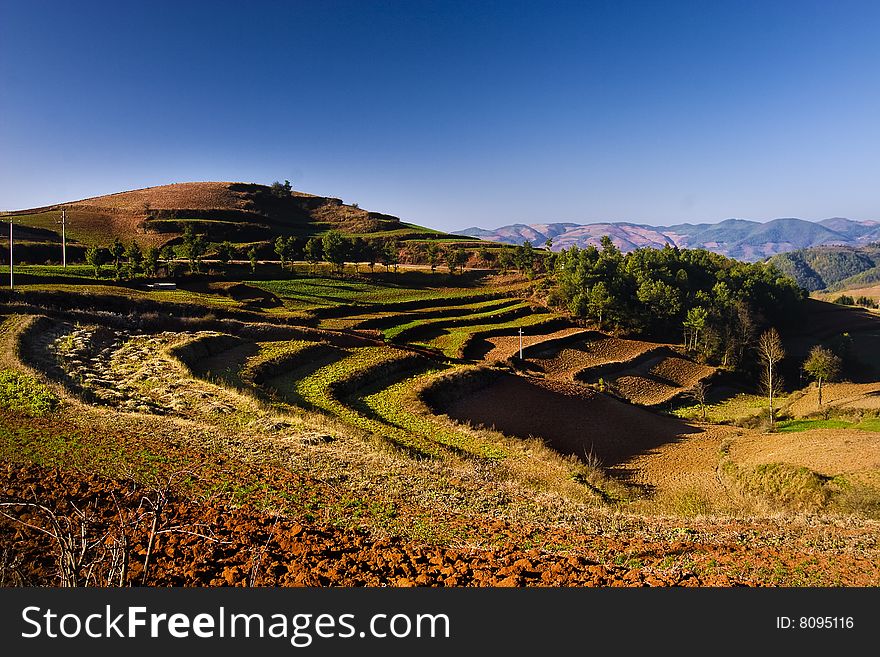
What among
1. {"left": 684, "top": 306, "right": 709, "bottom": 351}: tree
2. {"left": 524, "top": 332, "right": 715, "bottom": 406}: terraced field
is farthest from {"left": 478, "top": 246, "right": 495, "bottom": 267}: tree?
{"left": 524, "top": 332, "right": 715, "bottom": 406}: terraced field

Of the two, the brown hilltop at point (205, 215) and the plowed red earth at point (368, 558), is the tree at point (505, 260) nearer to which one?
the brown hilltop at point (205, 215)

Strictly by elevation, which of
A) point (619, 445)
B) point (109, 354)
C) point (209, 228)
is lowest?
point (619, 445)

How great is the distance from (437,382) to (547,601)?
2464 centimetres

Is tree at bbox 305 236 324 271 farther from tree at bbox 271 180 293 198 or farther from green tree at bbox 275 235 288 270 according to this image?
tree at bbox 271 180 293 198

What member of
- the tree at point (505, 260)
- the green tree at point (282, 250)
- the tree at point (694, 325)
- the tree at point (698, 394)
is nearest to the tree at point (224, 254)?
the green tree at point (282, 250)

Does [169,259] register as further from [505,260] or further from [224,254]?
[505,260]

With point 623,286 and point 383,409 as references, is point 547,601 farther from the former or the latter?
point 623,286

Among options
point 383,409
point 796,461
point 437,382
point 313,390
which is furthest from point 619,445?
point 313,390

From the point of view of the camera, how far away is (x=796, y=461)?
22.5 m

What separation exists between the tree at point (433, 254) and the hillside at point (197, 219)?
1376 cm

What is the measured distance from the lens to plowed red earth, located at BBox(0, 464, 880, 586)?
7.93 meters

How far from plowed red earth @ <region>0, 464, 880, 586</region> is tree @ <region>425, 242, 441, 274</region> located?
271 feet

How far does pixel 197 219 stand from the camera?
325 ft

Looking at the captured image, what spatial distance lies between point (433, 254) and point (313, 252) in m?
25.4
